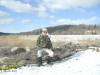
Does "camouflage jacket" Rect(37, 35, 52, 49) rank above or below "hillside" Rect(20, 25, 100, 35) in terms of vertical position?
below

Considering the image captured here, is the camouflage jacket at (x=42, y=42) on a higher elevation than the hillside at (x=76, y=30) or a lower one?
lower

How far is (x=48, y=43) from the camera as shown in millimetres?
8523

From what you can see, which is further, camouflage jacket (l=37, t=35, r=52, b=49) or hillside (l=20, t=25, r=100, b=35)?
hillside (l=20, t=25, r=100, b=35)

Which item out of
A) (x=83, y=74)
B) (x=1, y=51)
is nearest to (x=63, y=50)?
(x=1, y=51)

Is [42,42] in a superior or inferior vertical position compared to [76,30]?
inferior

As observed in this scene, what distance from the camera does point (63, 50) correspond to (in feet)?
38.9

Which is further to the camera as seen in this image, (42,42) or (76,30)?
(76,30)

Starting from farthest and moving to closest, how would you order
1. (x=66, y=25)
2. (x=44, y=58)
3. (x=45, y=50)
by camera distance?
(x=66, y=25), (x=44, y=58), (x=45, y=50)

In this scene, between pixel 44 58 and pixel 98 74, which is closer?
pixel 98 74

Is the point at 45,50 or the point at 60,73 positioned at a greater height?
the point at 45,50

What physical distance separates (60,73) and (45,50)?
256 centimetres

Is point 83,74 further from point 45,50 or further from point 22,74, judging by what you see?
point 45,50

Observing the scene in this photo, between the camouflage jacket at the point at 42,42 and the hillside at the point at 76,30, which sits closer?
the camouflage jacket at the point at 42,42

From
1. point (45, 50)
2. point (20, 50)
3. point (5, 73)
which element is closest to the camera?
point (5, 73)
